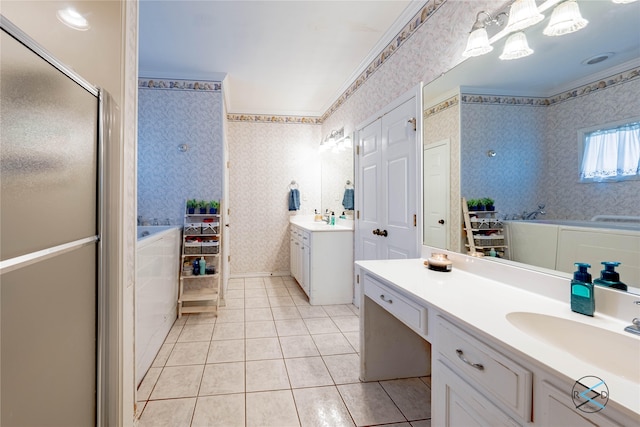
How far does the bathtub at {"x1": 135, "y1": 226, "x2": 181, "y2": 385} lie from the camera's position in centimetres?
204

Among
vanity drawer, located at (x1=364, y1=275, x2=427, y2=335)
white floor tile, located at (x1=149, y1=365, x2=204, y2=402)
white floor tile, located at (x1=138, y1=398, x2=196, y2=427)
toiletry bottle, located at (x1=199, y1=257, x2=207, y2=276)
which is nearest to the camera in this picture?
vanity drawer, located at (x1=364, y1=275, x2=427, y2=335)

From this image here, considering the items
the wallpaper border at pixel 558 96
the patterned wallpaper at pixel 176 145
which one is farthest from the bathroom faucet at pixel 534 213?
the patterned wallpaper at pixel 176 145

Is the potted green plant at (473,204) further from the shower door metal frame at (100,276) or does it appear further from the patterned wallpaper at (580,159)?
the shower door metal frame at (100,276)

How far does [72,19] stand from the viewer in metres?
1.20

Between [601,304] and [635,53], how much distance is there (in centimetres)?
86

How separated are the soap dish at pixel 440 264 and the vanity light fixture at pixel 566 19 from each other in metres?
1.20

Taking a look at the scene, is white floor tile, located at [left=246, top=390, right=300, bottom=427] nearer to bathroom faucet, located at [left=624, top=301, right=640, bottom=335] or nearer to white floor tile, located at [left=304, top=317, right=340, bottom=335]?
white floor tile, located at [left=304, top=317, right=340, bottom=335]

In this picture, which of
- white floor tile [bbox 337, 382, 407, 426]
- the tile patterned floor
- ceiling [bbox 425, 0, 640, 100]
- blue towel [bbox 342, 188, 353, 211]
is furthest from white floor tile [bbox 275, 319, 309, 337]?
ceiling [bbox 425, 0, 640, 100]

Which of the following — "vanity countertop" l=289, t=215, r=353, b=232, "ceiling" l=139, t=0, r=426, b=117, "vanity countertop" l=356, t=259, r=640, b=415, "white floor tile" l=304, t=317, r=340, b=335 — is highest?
"ceiling" l=139, t=0, r=426, b=117

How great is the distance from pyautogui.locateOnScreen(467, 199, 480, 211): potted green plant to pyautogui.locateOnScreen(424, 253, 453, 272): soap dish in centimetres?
34

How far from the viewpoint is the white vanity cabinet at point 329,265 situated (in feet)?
11.5

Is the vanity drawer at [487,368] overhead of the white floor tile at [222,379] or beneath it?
overhead

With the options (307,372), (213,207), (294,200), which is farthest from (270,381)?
(294,200)

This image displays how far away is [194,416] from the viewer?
1.71 meters
